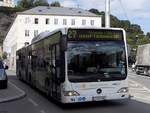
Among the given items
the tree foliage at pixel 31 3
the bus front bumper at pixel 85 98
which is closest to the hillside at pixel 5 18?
the tree foliage at pixel 31 3

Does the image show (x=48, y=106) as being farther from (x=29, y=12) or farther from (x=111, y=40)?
(x=29, y=12)

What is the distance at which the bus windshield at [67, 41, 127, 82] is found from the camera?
1502 cm

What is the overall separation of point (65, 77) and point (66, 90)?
0.43 metres

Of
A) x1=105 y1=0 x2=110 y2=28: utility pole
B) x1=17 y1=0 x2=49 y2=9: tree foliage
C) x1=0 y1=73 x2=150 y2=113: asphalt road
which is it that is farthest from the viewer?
x1=17 y1=0 x2=49 y2=9: tree foliage

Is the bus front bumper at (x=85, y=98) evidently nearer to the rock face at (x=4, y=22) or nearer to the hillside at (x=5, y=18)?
the rock face at (x=4, y=22)

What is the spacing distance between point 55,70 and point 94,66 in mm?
1676

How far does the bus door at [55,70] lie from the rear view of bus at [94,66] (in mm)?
660

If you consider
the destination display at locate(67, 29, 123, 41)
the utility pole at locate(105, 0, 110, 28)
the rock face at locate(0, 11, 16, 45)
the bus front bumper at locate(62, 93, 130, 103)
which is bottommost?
the bus front bumper at locate(62, 93, 130, 103)

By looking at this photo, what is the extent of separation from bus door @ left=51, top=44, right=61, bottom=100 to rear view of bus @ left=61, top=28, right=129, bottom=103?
660mm

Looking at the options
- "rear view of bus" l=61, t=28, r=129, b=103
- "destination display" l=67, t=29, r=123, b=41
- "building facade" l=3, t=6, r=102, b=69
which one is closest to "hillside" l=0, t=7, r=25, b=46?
"building facade" l=3, t=6, r=102, b=69

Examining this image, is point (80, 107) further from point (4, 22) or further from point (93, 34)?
point (4, 22)

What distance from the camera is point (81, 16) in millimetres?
116750

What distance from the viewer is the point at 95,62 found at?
15242 millimetres

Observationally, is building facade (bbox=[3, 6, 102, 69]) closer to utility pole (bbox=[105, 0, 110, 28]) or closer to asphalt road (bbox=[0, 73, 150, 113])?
utility pole (bbox=[105, 0, 110, 28])
